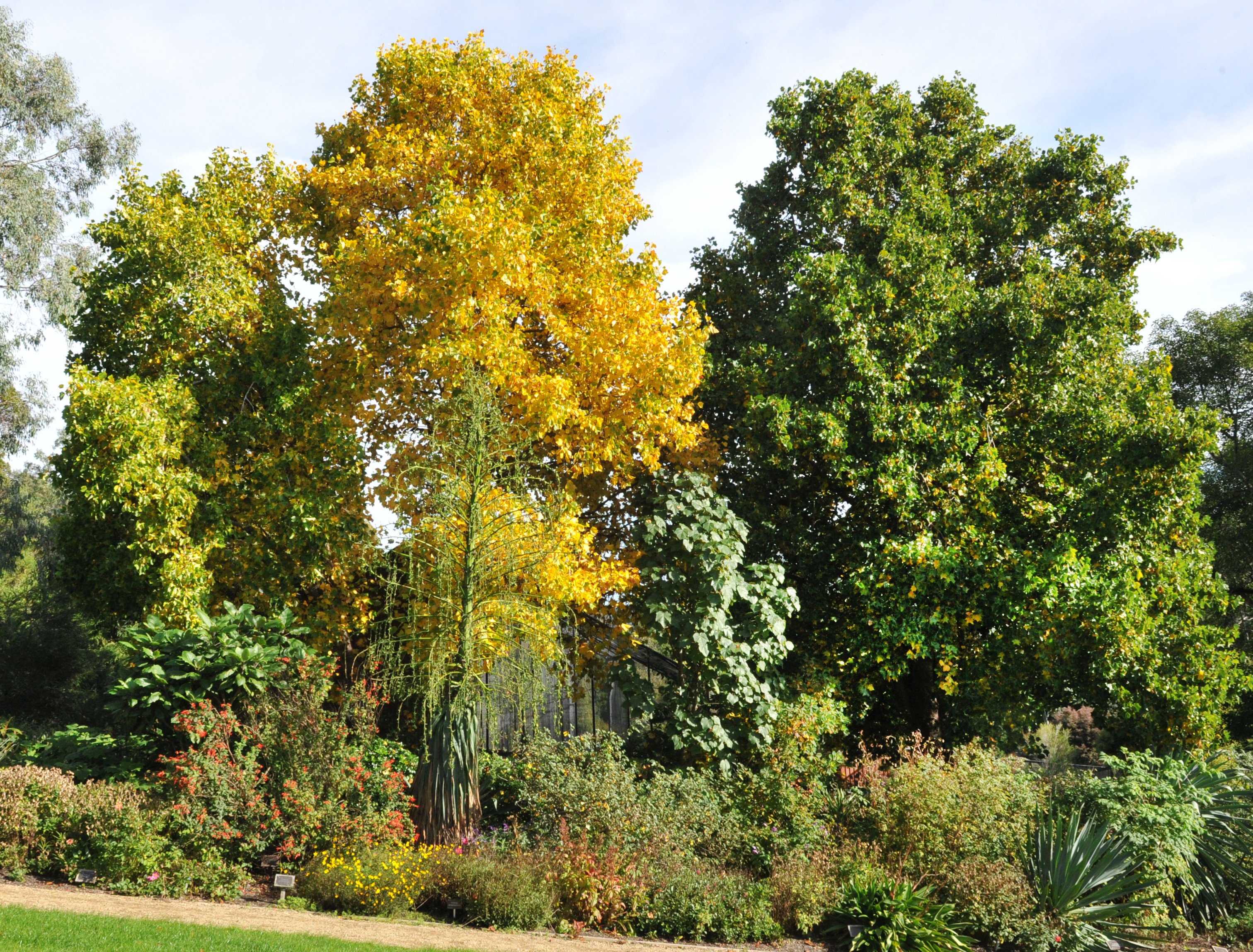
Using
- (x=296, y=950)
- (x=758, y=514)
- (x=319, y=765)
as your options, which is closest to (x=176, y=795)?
(x=319, y=765)

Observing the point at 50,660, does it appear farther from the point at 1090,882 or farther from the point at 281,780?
the point at 1090,882

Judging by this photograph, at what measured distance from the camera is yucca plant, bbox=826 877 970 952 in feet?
26.5

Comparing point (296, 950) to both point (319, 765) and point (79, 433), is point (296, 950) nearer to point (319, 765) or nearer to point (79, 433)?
point (319, 765)

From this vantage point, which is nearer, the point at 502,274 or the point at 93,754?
the point at 93,754

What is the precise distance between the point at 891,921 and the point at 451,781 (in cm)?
467

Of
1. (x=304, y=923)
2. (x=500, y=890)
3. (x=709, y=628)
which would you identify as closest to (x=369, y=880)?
(x=304, y=923)

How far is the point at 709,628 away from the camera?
36.5 feet

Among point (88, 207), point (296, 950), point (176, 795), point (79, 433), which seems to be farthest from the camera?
point (88, 207)

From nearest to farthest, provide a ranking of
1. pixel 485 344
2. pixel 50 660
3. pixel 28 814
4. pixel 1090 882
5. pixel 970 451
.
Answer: pixel 28 814 → pixel 1090 882 → pixel 485 344 → pixel 970 451 → pixel 50 660

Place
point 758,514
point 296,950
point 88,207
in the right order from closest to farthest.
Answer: point 296,950 < point 758,514 < point 88,207

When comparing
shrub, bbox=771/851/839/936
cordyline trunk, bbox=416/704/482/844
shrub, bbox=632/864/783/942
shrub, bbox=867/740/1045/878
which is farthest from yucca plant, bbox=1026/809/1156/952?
cordyline trunk, bbox=416/704/482/844

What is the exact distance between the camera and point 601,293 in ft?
39.2

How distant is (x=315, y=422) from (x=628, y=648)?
521 centimetres

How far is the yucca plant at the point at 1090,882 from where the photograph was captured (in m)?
8.65
